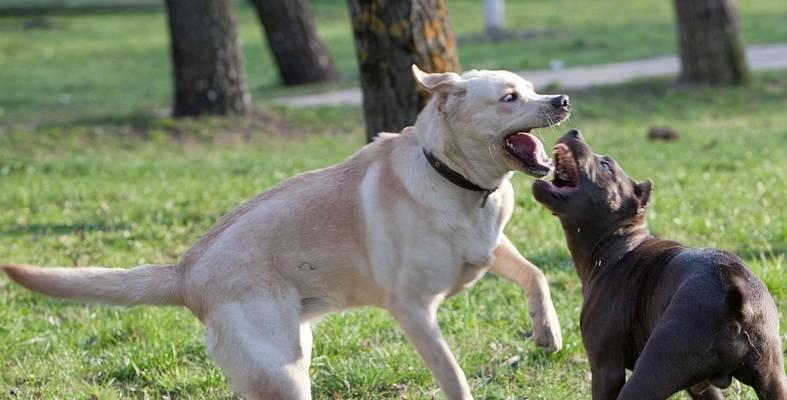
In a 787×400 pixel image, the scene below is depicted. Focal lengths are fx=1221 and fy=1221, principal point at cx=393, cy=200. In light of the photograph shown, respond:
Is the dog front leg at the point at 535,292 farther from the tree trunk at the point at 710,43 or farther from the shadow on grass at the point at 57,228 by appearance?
the tree trunk at the point at 710,43

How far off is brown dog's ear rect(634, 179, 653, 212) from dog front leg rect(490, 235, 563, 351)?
61cm

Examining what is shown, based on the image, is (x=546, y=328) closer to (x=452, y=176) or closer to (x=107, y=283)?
(x=452, y=176)

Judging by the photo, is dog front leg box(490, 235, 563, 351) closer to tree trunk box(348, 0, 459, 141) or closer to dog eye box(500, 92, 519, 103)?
dog eye box(500, 92, 519, 103)

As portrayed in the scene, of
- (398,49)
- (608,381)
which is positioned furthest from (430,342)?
(398,49)

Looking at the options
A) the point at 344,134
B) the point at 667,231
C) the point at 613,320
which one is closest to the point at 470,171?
the point at 613,320

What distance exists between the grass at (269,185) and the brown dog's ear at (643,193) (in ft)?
2.94

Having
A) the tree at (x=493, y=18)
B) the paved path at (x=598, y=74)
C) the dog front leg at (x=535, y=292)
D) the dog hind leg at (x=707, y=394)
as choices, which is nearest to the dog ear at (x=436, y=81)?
the dog front leg at (x=535, y=292)

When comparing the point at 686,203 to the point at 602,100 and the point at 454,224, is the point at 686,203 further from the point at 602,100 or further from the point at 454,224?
the point at 602,100

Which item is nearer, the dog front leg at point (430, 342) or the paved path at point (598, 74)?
the dog front leg at point (430, 342)

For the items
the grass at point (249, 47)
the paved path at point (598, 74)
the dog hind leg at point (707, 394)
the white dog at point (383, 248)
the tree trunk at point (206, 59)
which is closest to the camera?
the dog hind leg at point (707, 394)

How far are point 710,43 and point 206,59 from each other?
22.3ft

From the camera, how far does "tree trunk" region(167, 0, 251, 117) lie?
587 inches

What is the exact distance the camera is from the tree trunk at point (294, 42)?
19.2 m

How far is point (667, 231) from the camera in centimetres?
830
